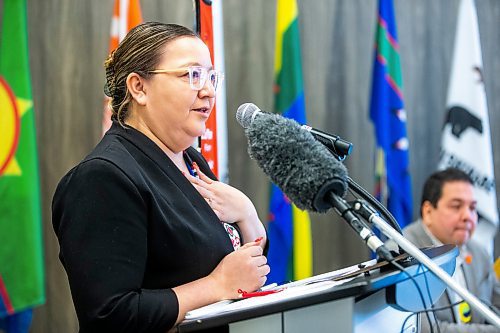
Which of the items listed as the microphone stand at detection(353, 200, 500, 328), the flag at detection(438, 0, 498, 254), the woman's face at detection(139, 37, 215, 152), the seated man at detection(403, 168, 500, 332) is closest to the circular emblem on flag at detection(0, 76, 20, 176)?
the woman's face at detection(139, 37, 215, 152)

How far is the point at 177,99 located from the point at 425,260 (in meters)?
0.65

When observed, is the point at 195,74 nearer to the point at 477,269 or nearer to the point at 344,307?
the point at 344,307

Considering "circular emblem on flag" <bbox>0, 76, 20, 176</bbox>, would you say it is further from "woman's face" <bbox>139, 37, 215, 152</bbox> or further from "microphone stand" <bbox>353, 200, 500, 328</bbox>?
"microphone stand" <bbox>353, 200, 500, 328</bbox>

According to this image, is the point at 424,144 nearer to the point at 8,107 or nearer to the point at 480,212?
the point at 480,212

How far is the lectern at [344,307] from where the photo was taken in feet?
3.42

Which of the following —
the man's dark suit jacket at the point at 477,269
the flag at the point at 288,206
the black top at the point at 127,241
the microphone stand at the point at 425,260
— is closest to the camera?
the microphone stand at the point at 425,260

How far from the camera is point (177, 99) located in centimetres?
145

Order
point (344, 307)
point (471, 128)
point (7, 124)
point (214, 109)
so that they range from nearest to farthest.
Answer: point (344, 307) → point (214, 109) → point (7, 124) → point (471, 128)

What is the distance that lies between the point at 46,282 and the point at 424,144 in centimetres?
240

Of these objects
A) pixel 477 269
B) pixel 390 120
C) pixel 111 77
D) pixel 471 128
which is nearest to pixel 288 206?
pixel 390 120

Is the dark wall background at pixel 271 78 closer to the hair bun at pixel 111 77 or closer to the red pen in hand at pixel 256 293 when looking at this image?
the hair bun at pixel 111 77

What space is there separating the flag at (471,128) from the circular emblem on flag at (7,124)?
2.26 meters

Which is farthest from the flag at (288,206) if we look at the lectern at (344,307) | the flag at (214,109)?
the lectern at (344,307)

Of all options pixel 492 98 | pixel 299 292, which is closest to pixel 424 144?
pixel 492 98
